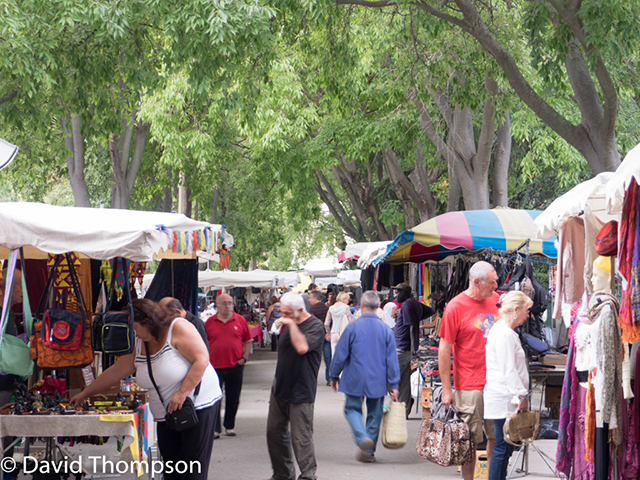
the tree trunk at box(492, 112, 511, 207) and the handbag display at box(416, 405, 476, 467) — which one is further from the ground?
the tree trunk at box(492, 112, 511, 207)

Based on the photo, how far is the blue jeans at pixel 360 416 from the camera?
8.27m

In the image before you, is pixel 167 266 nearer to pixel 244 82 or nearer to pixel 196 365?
pixel 244 82

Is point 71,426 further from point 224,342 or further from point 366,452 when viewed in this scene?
point 224,342

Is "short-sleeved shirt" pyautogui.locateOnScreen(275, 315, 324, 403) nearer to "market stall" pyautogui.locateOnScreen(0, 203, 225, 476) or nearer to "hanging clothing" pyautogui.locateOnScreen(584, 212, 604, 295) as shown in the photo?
"market stall" pyautogui.locateOnScreen(0, 203, 225, 476)

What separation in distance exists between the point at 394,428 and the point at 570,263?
2.56 metres

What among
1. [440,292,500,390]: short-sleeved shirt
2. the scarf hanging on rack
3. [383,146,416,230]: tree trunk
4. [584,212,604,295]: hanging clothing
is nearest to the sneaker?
[440,292,500,390]: short-sleeved shirt

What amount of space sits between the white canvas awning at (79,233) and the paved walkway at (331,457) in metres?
2.98

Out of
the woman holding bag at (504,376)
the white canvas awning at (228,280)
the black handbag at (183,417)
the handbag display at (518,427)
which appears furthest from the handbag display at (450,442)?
the white canvas awning at (228,280)

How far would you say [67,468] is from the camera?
23.9 ft

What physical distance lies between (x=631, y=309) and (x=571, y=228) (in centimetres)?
222

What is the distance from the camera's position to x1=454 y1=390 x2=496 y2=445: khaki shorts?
22.2 ft

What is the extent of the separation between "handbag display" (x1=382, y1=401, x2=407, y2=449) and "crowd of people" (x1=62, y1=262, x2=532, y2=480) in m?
0.48

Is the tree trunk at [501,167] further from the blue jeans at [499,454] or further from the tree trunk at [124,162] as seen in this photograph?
the blue jeans at [499,454]

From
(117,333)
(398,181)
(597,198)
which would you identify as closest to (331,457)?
(117,333)
